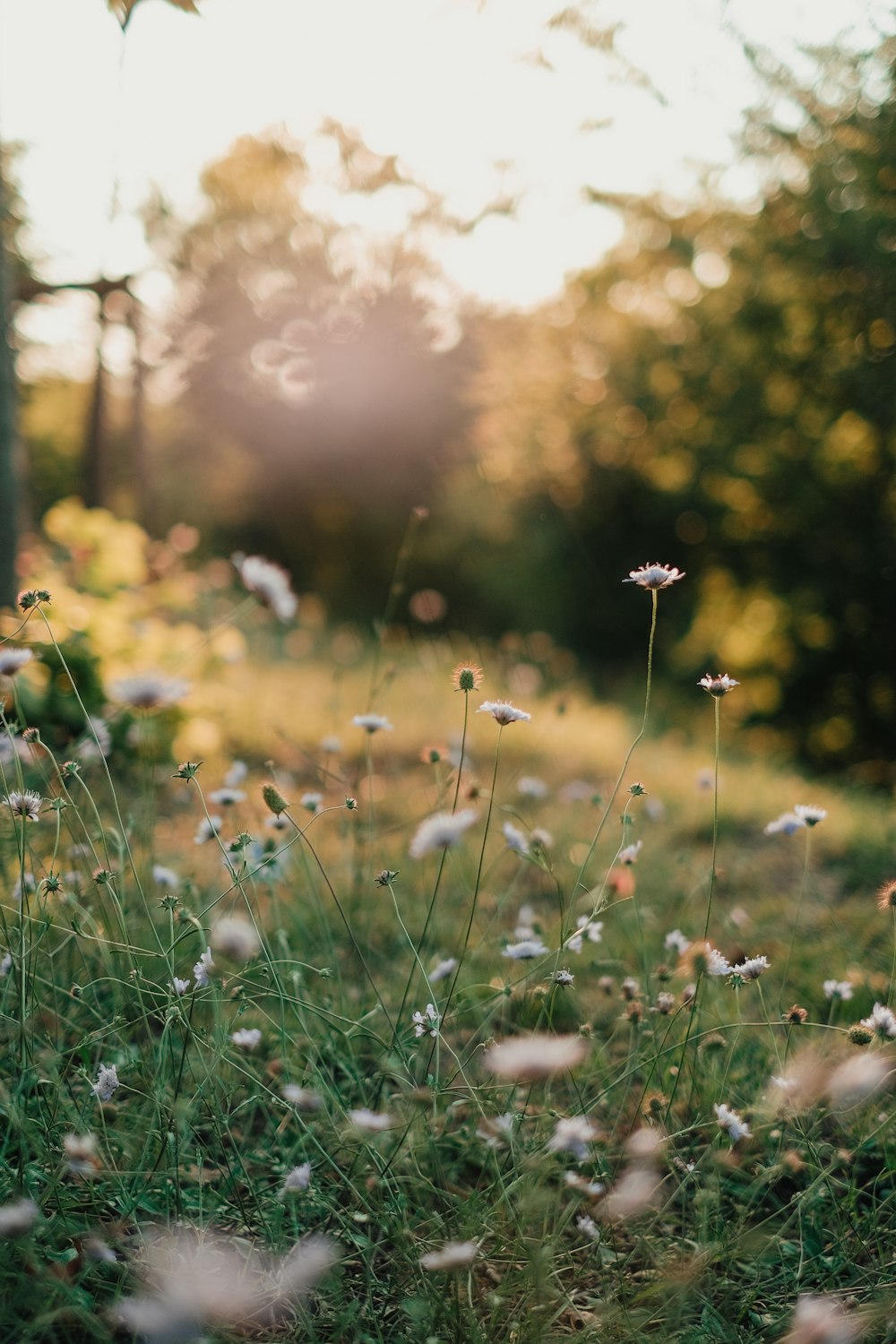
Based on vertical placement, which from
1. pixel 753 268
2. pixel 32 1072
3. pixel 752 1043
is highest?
pixel 753 268

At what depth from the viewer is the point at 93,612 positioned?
3191 millimetres

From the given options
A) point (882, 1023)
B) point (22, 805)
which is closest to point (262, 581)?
point (22, 805)

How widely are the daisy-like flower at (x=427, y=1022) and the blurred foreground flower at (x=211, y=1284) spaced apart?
0.91 feet

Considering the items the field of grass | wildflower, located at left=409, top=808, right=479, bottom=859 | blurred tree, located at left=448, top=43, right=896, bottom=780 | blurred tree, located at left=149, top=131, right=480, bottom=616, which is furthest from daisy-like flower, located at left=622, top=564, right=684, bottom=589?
blurred tree, located at left=149, top=131, right=480, bottom=616

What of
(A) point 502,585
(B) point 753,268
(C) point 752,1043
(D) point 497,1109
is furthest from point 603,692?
(D) point 497,1109

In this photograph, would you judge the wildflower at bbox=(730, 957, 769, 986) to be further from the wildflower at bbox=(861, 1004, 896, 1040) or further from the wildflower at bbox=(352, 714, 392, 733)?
the wildflower at bbox=(352, 714, 392, 733)

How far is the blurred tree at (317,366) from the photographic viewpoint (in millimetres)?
12047

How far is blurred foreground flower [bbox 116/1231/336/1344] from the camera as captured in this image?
2.76 ft

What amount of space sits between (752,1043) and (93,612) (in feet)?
8.14

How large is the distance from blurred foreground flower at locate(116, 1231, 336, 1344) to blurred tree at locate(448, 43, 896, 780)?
177 inches

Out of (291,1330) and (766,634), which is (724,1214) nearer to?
(291,1330)

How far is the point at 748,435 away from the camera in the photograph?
814cm

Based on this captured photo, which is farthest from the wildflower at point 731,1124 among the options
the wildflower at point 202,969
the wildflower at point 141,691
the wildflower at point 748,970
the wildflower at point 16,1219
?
the wildflower at point 141,691

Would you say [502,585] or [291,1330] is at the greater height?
[502,585]
